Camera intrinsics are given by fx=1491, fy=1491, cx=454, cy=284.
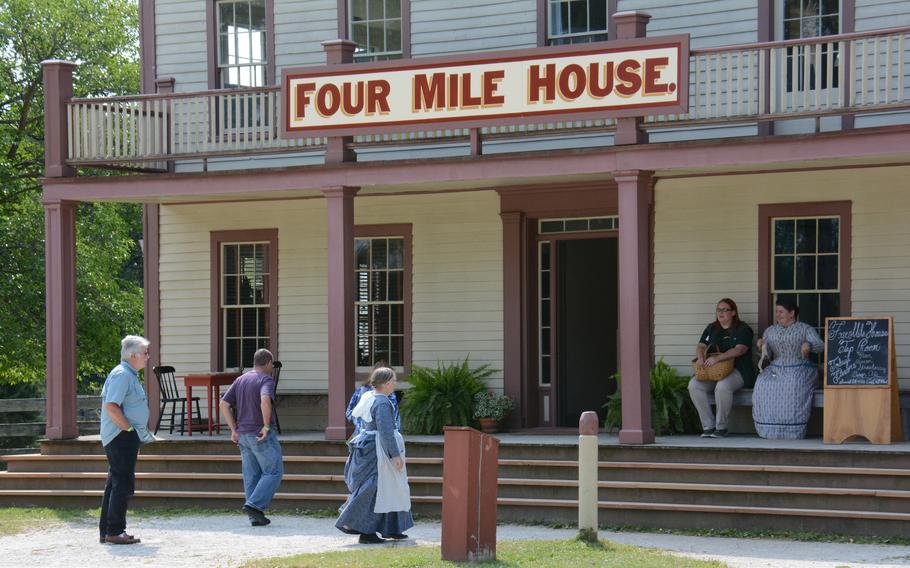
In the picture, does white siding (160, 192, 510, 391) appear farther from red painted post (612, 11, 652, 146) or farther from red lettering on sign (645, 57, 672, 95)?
red lettering on sign (645, 57, 672, 95)

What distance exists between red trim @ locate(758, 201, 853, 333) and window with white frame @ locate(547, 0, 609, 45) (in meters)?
2.85

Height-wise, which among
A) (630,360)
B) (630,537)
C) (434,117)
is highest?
(434,117)

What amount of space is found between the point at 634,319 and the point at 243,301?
628 cm

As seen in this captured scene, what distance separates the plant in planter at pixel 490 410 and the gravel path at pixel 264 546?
2819 millimetres

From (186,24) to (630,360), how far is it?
806 centimetres

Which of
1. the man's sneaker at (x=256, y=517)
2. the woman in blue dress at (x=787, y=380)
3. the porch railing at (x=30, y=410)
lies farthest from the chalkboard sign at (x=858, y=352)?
the porch railing at (x=30, y=410)

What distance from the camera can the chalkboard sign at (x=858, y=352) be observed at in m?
14.4

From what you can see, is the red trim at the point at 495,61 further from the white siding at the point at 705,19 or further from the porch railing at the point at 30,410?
the porch railing at the point at 30,410

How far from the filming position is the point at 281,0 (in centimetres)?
1862

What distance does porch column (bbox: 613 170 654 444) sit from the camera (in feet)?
47.0

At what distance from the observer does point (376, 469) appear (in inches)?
485

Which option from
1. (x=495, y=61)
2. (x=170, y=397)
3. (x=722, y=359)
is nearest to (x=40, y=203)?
(x=170, y=397)

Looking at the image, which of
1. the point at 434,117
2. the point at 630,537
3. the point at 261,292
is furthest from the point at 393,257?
the point at 630,537

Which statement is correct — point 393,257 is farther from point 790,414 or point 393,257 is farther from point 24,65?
point 24,65
